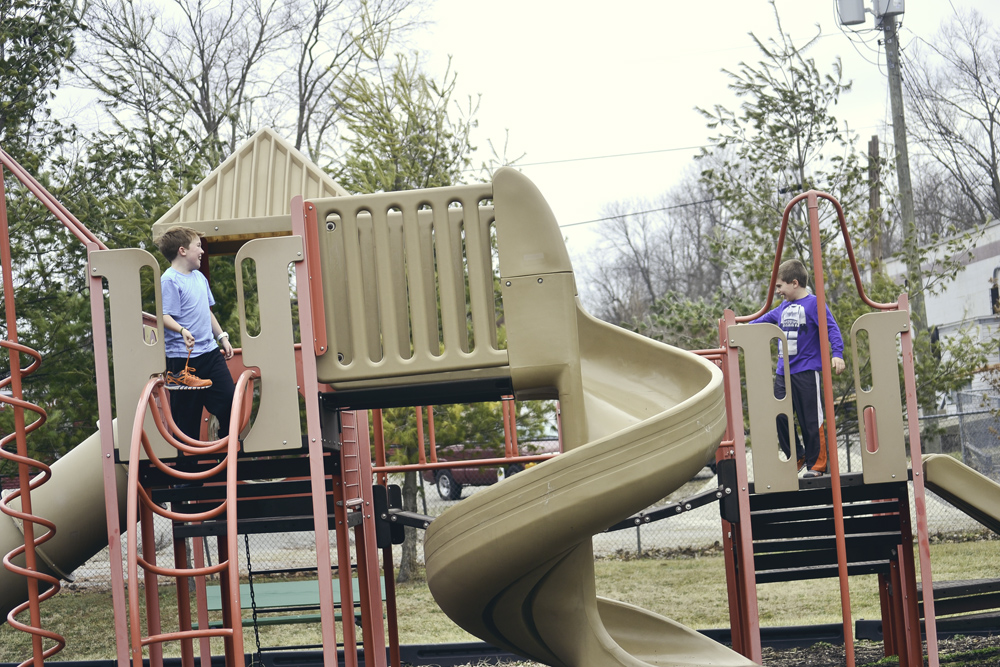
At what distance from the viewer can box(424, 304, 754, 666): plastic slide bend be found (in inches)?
160

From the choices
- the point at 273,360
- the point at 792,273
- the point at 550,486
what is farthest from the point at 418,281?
the point at 792,273

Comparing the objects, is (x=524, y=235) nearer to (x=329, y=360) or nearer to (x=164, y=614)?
(x=329, y=360)

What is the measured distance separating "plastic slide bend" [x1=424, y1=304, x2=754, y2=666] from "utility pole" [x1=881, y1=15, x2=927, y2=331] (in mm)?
8156

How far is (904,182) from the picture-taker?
599 inches

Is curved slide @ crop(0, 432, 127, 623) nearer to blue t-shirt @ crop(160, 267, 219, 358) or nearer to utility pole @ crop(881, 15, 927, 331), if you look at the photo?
blue t-shirt @ crop(160, 267, 219, 358)

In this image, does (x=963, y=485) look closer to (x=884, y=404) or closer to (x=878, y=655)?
(x=884, y=404)

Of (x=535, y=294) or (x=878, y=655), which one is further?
(x=878, y=655)

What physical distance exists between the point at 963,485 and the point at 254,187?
5.00m

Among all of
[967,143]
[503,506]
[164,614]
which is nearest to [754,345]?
[503,506]

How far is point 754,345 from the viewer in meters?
5.64

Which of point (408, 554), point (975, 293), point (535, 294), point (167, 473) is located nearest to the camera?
point (167, 473)

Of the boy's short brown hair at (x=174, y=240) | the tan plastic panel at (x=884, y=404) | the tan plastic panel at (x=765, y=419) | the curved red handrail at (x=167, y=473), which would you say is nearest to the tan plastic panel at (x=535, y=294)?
the curved red handrail at (x=167, y=473)

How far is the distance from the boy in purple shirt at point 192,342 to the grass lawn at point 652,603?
481 cm

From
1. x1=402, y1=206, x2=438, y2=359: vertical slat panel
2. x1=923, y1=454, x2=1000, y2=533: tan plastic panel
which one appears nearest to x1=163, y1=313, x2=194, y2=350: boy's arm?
x1=402, y1=206, x2=438, y2=359: vertical slat panel
